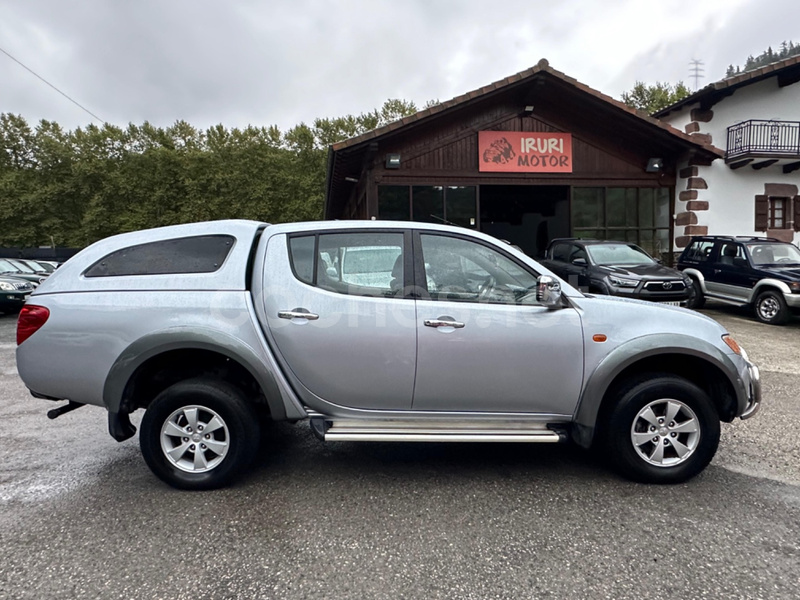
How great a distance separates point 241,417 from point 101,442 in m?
1.81

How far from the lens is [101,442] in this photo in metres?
4.11

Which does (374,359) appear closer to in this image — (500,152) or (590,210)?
(500,152)

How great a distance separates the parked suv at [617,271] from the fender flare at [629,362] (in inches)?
200

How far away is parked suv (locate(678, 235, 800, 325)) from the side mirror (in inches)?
302

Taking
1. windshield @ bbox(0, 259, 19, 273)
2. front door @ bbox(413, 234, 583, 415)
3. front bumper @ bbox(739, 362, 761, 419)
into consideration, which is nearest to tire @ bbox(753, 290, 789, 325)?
front bumper @ bbox(739, 362, 761, 419)

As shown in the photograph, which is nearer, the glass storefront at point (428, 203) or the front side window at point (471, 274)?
the front side window at point (471, 274)

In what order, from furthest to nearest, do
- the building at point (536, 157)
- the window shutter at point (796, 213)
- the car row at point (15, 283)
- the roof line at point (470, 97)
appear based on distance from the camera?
the window shutter at point (796, 213) → the building at point (536, 157) → the roof line at point (470, 97) → the car row at point (15, 283)

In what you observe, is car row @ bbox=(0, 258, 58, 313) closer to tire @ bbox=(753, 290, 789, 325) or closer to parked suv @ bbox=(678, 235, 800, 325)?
parked suv @ bbox=(678, 235, 800, 325)

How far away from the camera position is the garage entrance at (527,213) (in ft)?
53.2

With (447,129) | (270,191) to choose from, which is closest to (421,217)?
(447,129)

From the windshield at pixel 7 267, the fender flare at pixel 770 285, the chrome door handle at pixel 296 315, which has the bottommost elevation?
the fender flare at pixel 770 285

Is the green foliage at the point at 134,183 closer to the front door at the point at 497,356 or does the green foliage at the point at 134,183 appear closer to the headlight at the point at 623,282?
the headlight at the point at 623,282

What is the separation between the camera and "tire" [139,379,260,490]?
314 centimetres

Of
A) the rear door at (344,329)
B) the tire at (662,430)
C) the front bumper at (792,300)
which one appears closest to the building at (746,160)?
the front bumper at (792,300)
